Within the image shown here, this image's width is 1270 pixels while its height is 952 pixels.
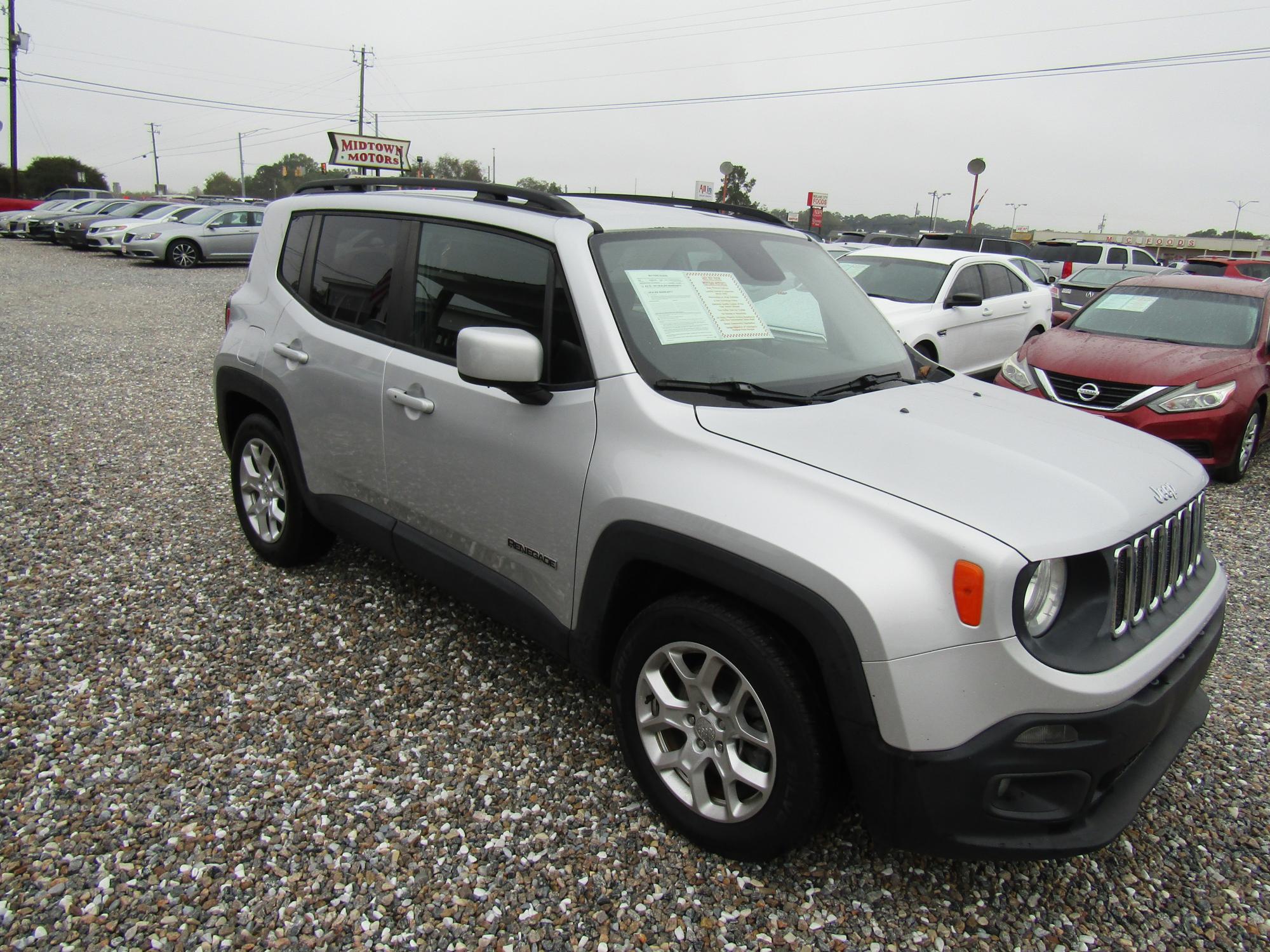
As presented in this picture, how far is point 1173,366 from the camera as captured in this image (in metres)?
6.54

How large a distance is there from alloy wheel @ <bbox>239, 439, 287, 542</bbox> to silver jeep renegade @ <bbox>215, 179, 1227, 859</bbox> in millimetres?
586

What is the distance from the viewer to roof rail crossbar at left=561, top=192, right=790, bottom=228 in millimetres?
3697

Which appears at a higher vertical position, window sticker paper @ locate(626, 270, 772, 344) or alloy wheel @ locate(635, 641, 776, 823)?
window sticker paper @ locate(626, 270, 772, 344)

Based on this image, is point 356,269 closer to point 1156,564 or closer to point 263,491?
point 263,491

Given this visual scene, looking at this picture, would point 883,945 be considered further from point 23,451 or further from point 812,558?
point 23,451

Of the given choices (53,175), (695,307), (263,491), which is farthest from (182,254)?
(53,175)

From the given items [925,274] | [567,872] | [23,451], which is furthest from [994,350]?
[23,451]

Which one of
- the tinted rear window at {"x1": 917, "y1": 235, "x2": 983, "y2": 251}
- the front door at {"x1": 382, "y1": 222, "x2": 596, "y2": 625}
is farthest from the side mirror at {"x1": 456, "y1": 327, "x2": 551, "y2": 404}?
the tinted rear window at {"x1": 917, "y1": 235, "x2": 983, "y2": 251}

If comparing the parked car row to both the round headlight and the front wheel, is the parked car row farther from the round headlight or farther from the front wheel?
the round headlight

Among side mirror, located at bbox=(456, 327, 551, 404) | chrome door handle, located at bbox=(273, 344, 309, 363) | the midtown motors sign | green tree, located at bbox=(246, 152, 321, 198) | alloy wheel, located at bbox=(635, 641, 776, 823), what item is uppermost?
green tree, located at bbox=(246, 152, 321, 198)

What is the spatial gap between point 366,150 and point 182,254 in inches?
250

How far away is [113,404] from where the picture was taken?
799 centimetres

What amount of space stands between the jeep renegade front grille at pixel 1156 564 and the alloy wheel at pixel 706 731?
0.97m

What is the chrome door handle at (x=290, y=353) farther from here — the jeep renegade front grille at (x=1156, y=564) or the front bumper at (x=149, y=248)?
the front bumper at (x=149, y=248)
